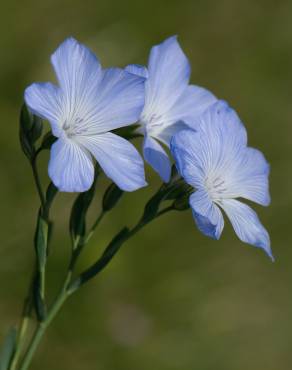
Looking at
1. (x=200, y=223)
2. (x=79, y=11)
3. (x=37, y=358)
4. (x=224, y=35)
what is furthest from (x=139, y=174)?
(x=224, y=35)

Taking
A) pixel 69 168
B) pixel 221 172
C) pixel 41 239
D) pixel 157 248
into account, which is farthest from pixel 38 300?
pixel 157 248

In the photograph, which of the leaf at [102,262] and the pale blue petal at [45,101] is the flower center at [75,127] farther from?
the leaf at [102,262]

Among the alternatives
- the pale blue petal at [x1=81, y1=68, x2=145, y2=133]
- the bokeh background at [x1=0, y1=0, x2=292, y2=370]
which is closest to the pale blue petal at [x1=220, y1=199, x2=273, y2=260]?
the pale blue petal at [x1=81, y1=68, x2=145, y2=133]

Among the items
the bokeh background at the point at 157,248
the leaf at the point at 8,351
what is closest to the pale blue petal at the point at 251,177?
the leaf at the point at 8,351

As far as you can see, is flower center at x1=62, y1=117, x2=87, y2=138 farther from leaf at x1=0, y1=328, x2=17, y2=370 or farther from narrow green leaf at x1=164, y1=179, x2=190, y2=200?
leaf at x1=0, y1=328, x2=17, y2=370

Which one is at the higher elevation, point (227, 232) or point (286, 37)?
point (286, 37)

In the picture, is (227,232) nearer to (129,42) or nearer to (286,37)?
(129,42)
